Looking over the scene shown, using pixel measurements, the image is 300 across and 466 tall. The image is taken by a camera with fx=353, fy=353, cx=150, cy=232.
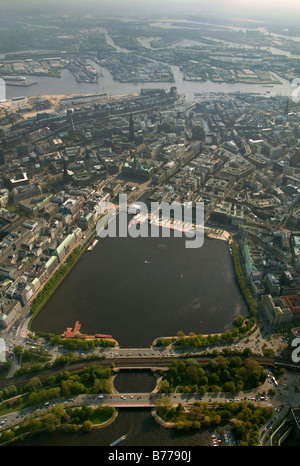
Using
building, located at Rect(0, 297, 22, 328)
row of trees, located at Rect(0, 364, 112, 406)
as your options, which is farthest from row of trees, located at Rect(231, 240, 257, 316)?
building, located at Rect(0, 297, 22, 328)

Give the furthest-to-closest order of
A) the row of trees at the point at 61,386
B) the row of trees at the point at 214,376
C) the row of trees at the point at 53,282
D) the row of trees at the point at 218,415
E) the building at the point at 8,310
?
the row of trees at the point at 53,282 → the building at the point at 8,310 → the row of trees at the point at 214,376 → the row of trees at the point at 61,386 → the row of trees at the point at 218,415

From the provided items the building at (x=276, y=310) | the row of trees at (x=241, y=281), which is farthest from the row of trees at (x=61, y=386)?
the building at (x=276, y=310)

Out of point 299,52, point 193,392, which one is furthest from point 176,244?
point 299,52

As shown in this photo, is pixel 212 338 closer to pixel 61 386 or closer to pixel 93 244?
pixel 61 386

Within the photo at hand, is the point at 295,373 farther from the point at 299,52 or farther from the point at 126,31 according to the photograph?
the point at 126,31

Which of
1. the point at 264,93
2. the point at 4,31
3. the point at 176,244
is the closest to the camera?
the point at 176,244

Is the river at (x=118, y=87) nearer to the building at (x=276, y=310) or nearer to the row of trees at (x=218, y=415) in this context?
the building at (x=276, y=310)

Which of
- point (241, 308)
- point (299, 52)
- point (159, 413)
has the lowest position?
point (159, 413)
